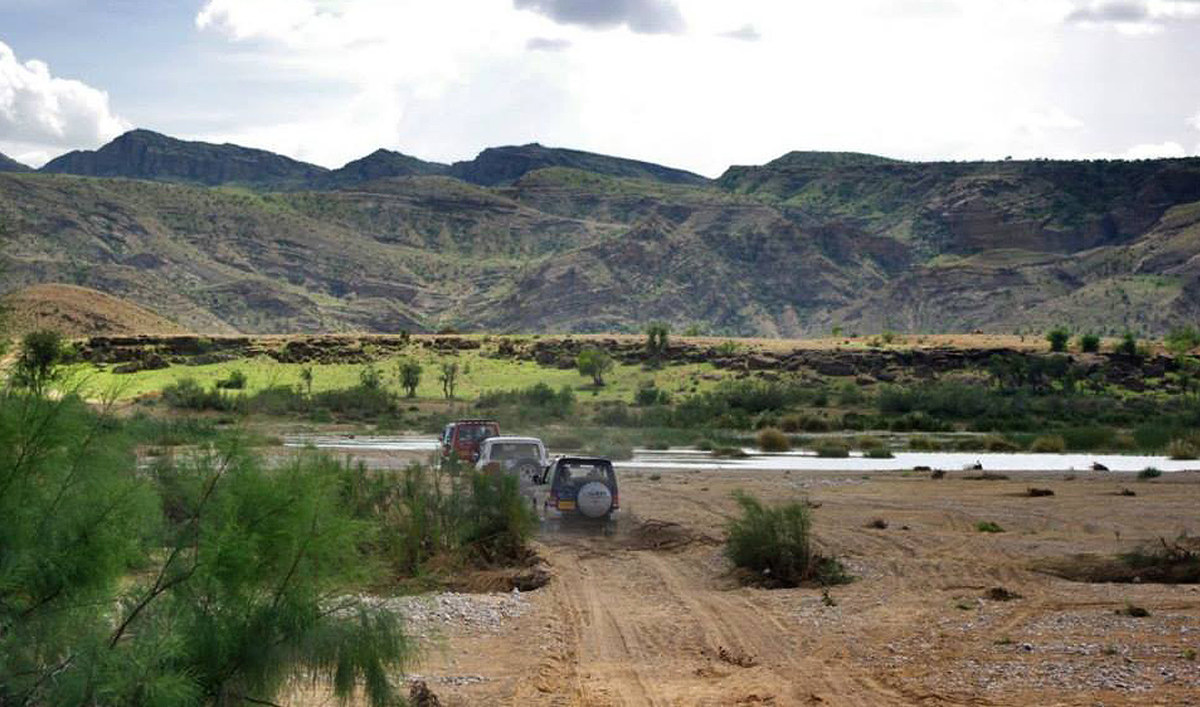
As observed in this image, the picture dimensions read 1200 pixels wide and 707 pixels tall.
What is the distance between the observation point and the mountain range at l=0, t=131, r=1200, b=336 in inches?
5743

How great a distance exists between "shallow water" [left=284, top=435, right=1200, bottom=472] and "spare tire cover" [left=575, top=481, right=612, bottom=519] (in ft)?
72.7

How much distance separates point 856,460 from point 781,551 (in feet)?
106

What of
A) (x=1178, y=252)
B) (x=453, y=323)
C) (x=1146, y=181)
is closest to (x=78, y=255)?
(x=453, y=323)

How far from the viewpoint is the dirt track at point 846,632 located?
14.2 metres

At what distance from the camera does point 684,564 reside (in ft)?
77.9

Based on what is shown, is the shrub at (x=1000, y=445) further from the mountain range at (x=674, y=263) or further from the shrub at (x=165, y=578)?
the mountain range at (x=674, y=263)

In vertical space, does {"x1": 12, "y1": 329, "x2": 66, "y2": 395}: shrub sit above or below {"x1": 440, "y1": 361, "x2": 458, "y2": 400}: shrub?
above

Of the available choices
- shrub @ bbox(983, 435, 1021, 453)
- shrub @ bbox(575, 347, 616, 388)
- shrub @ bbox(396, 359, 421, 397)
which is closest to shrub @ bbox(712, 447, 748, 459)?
shrub @ bbox(983, 435, 1021, 453)

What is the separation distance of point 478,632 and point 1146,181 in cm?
18461

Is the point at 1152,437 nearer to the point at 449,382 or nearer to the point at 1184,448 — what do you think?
the point at 1184,448

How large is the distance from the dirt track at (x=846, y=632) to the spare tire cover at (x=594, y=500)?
1.89ft

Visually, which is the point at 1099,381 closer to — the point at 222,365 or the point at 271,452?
the point at 222,365

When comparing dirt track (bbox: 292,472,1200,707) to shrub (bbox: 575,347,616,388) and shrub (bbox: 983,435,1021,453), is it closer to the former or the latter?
shrub (bbox: 983,435,1021,453)

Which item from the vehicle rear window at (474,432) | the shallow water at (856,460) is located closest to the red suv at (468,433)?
the vehicle rear window at (474,432)
